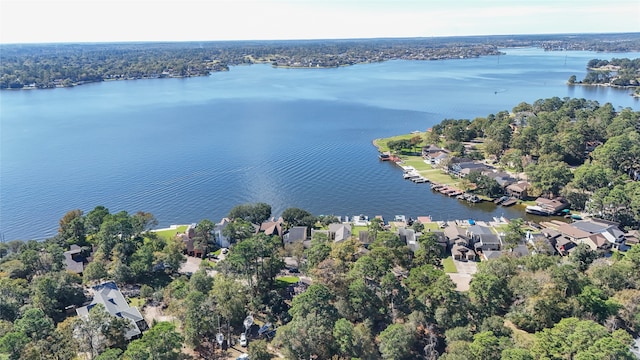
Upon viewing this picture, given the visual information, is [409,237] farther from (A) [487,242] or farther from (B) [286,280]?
(B) [286,280]

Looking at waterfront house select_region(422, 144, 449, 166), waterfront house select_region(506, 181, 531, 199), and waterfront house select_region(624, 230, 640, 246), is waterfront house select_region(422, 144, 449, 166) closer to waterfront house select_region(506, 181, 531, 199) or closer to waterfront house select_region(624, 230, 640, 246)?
waterfront house select_region(506, 181, 531, 199)

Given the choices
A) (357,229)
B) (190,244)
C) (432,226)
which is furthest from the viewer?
(432,226)

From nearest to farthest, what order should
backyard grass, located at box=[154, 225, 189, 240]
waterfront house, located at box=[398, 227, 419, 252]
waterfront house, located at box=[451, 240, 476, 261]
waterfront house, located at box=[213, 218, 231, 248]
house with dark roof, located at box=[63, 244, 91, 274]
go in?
house with dark roof, located at box=[63, 244, 91, 274] → waterfront house, located at box=[451, 240, 476, 261] → waterfront house, located at box=[398, 227, 419, 252] → waterfront house, located at box=[213, 218, 231, 248] → backyard grass, located at box=[154, 225, 189, 240]

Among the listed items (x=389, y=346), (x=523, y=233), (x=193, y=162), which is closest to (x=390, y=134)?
(x=193, y=162)

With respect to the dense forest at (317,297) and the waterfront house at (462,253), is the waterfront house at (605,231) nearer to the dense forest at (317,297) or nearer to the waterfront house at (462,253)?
the dense forest at (317,297)

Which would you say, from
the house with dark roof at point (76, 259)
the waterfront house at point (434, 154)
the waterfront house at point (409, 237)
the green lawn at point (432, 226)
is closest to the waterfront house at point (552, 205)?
the green lawn at point (432, 226)

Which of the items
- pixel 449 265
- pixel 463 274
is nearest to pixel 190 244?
pixel 449 265

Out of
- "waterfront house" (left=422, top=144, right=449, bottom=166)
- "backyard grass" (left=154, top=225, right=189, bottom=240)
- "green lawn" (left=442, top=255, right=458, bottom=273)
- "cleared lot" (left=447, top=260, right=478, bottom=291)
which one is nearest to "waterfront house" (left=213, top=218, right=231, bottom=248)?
"backyard grass" (left=154, top=225, right=189, bottom=240)
